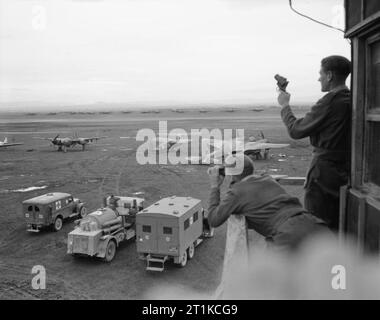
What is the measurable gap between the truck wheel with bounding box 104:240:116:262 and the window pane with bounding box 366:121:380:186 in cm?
747

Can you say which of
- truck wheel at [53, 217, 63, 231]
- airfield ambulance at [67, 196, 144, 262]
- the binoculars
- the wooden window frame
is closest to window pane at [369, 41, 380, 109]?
the wooden window frame

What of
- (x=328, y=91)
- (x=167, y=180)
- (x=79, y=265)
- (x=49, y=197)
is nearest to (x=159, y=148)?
(x=167, y=180)

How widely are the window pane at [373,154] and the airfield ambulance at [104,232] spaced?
735 cm

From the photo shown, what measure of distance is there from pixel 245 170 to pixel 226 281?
945mm

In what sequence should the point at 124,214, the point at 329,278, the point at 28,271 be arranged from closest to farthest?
the point at 329,278 < the point at 28,271 < the point at 124,214

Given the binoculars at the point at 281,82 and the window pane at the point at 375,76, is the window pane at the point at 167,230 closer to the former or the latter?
the binoculars at the point at 281,82

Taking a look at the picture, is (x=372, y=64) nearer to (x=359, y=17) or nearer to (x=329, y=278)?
(x=359, y=17)

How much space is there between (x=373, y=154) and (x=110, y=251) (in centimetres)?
773

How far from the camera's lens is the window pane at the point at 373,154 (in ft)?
9.89

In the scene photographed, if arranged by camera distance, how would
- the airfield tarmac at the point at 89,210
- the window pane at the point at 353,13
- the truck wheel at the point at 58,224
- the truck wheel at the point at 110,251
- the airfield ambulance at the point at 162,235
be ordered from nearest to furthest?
the window pane at the point at 353,13 < the airfield tarmac at the point at 89,210 < the airfield ambulance at the point at 162,235 < the truck wheel at the point at 110,251 < the truck wheel at the point at 58,224

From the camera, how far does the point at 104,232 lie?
965 cm

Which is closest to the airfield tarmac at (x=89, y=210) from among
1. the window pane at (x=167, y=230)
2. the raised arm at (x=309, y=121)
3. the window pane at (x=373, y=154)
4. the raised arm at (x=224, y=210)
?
the window pane at (x=167, y=230)

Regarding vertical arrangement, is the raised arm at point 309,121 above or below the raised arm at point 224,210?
above

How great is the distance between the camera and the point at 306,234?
2.66 meters
